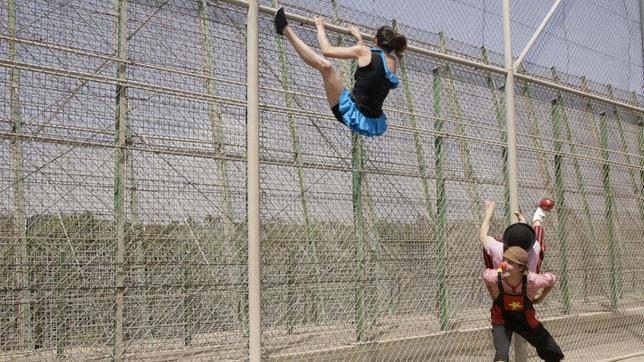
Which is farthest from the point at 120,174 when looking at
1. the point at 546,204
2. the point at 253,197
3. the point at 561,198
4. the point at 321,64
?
the point at 561,198

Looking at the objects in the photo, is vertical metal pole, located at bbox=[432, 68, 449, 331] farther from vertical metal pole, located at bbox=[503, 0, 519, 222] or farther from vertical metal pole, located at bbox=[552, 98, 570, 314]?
vertical metal pole, located at bbox=[552, 98, 570, 314]

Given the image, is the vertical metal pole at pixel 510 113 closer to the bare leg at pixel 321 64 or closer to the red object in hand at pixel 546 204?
the red object in hand at pixel 546 204

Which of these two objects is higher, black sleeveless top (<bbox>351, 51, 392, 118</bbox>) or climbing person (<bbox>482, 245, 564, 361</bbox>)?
black sleeveless top (<bbox>351, 51, 392, 118</bbox>)

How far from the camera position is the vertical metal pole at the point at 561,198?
6703mm

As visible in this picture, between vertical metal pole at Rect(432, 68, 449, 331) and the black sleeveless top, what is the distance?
1.88m

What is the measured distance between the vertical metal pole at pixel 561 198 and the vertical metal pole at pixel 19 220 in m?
4.93

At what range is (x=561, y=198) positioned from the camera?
6.94 metres

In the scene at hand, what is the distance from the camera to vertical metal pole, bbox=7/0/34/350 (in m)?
4.04

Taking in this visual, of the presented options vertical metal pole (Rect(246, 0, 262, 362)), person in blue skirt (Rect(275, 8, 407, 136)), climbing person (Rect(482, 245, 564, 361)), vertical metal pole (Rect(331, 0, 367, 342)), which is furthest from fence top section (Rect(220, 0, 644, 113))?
climbing person (Rect(482, 245, 564, 361))

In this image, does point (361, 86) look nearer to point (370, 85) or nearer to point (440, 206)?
point (370, 85)

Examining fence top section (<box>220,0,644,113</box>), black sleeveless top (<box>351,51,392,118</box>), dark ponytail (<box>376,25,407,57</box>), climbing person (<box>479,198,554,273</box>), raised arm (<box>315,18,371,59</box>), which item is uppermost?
fence top section (<box>220,0,644,113</box>)

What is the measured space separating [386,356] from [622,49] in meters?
5.00

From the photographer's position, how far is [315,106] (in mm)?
4980

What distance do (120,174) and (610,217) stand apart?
18.4 ft
